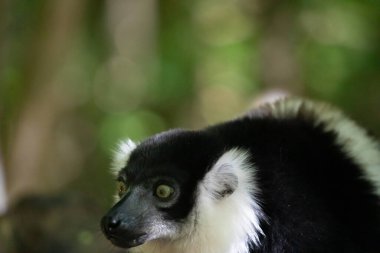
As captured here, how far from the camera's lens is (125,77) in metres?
12.7

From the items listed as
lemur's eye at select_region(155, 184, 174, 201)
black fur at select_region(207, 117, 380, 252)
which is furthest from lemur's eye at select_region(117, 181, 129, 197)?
black fur at select_region(207, 117, 380, 252)

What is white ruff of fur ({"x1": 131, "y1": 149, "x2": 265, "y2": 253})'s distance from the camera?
3658 millimetres

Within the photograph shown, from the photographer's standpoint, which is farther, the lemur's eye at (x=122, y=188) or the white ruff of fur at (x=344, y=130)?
the white ruff of fur at (x=344, y=130)

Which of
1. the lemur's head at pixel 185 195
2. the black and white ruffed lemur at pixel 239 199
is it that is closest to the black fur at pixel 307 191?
the black and white ruffed lemur at pixel 239 199

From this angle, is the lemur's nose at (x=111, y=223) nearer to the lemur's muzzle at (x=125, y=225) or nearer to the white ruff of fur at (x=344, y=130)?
the lemur's muzzle at (x=125, y=225)

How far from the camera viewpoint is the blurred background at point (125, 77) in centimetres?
568

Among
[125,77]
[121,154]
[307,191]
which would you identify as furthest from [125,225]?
[125,77]

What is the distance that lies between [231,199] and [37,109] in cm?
390

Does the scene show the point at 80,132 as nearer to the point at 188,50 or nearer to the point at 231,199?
the point at 188,50

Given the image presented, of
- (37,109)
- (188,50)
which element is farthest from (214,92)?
(37,109)

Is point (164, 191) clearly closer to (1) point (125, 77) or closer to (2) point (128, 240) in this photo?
(2) point (128, 240)

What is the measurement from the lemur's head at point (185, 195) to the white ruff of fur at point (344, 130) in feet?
2.38

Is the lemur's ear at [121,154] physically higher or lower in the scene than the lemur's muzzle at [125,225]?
higher

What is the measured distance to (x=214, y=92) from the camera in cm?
1275
